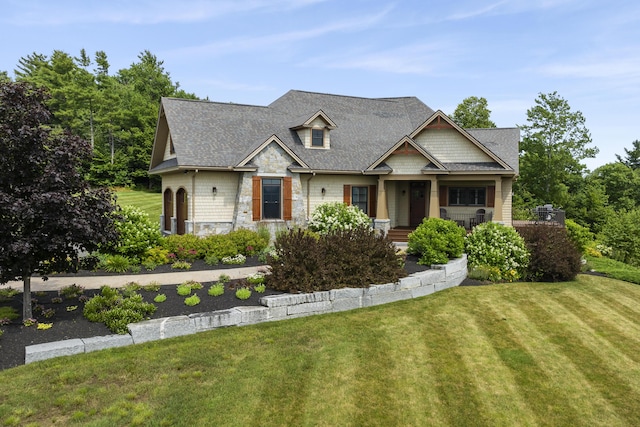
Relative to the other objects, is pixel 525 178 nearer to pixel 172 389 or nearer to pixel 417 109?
pixel 417 109

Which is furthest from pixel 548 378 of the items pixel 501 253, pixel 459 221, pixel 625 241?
pixel 625 241

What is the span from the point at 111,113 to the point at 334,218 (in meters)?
35.9

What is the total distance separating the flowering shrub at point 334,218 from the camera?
19.1m

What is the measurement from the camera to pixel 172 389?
6.57 meters

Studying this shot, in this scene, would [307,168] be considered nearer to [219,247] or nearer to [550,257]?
[219,247]

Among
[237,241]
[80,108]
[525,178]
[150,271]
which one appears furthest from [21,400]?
[80,108]

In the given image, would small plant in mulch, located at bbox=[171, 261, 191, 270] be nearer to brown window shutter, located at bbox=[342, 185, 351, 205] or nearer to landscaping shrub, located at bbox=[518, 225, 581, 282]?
brown window shutter, located at bbox=[342, 185, 351, 205]

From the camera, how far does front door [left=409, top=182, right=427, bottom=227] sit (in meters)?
23.7

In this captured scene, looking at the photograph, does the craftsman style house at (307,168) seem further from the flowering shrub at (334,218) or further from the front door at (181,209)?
the flowering shrub at (334,218)

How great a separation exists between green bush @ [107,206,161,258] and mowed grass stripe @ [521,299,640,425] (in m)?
11.6

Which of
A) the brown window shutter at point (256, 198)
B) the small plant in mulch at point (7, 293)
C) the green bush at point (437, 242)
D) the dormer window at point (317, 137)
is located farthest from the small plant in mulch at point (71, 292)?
the dormer window at point (317, 137)

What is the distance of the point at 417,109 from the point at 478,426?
24.4 meters

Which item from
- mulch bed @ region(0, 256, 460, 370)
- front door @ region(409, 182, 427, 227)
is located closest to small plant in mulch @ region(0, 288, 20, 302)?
mulch bed @ region(0, 256, 460, 370)

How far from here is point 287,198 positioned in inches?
786
